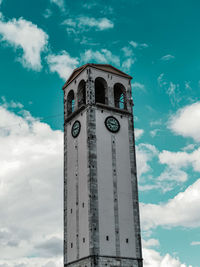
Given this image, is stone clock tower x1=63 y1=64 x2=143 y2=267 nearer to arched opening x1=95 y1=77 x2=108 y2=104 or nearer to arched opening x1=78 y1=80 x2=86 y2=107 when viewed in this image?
arched opening x1=78 y1=80 x2=86 y2=107

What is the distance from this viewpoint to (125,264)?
46531 millimetres

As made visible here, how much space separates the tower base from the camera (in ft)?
147

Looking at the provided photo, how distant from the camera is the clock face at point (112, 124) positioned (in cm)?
5375

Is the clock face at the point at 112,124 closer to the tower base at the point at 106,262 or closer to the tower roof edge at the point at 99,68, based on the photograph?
the tower roof edge at the point at 99,68

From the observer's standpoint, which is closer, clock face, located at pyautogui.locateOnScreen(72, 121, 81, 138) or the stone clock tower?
the stone clock tower

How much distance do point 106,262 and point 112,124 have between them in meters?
18.5

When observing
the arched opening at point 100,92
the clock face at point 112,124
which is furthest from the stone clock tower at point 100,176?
the arched opening at point 100,92

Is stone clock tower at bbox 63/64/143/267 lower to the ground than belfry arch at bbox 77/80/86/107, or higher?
lower

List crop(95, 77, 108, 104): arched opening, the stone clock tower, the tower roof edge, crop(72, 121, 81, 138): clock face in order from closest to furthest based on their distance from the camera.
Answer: the stone clock tower, crop(72, 121, 81, 138): clock face, the tower roof edge, crop(95, 77, 108, 104): arched opening

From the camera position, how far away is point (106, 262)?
45.2 m

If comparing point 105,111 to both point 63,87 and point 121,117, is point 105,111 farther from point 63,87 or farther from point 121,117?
point 63,87

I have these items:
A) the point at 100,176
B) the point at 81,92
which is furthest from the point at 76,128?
the point at 100,176

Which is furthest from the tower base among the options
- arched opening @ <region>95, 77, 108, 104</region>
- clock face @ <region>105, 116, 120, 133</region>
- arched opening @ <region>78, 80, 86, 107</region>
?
arched opening @ <region>95, 77, 108, 104</region>

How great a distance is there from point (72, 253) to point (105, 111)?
19377mm
